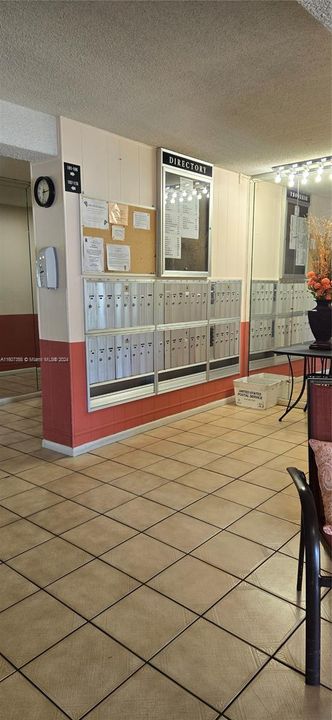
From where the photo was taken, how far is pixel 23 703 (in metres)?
1.49

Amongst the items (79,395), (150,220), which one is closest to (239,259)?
(150,220)

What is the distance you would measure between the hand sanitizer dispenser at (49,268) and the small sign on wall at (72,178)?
455 millimetres

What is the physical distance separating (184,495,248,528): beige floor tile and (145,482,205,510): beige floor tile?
6cm

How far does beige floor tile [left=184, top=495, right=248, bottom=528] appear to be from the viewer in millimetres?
2615

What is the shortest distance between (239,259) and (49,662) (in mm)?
4362

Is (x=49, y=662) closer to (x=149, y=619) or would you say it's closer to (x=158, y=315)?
(x=149, y=619)

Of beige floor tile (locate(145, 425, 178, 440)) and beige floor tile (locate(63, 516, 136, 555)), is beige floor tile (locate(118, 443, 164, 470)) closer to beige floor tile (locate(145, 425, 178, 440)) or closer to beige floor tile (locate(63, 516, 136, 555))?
beige floor tile (locate(145, 425, 178, 440))

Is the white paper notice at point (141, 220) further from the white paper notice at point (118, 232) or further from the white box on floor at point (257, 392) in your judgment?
the white box on floor at point (257, 392)

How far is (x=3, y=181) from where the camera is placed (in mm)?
5359

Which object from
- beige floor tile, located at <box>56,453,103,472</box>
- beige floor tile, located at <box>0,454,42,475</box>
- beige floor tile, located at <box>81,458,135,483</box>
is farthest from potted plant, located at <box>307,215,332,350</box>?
beige floor tile, located at <box>0,454,42,475</box>

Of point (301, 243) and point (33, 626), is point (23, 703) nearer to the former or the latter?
point (33, 626)

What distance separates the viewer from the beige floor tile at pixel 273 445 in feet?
12.1

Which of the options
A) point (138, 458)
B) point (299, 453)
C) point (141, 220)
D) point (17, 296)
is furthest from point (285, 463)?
point (17, 296)

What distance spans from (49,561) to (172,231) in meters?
3.01
